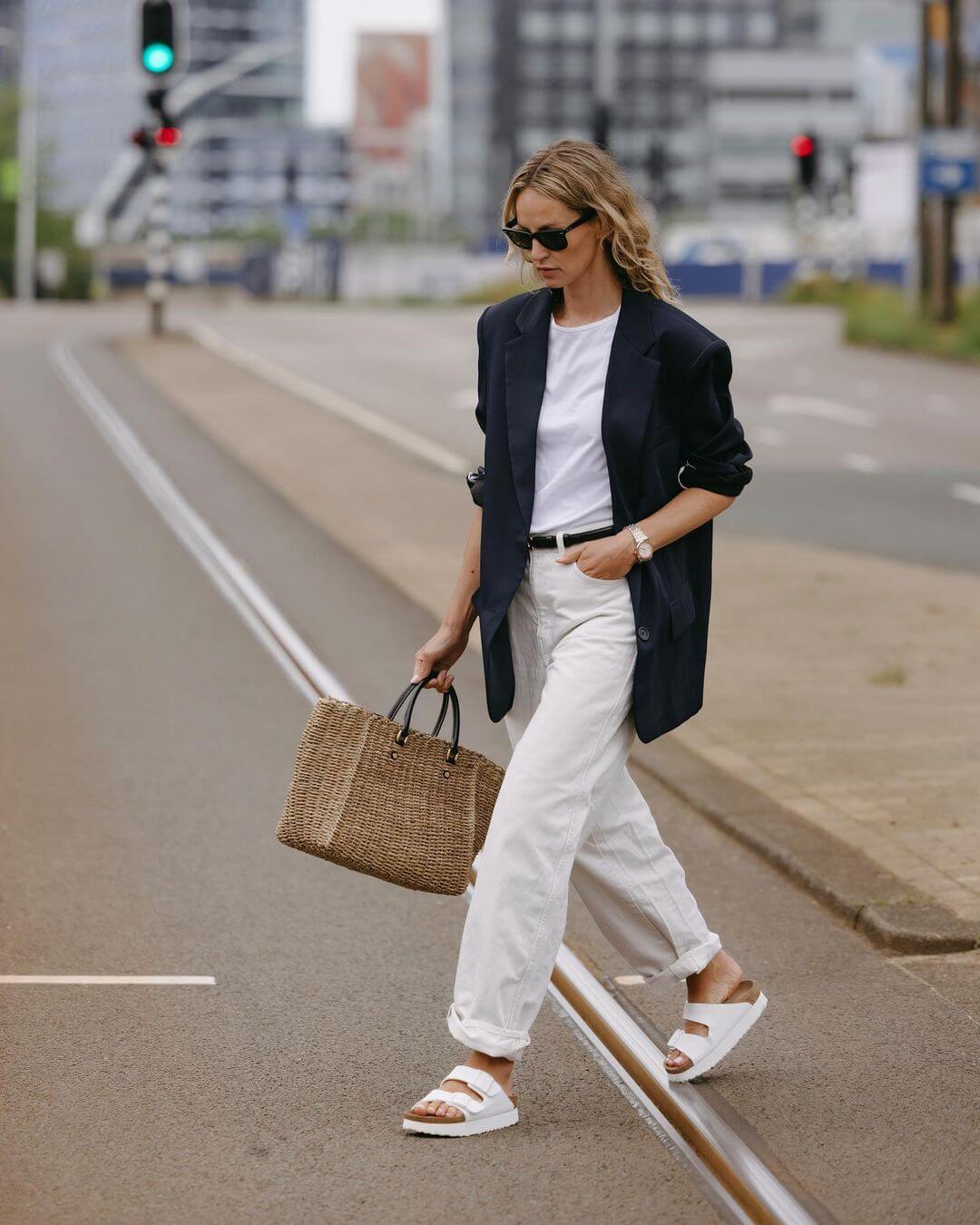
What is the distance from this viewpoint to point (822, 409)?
26609 millimetres

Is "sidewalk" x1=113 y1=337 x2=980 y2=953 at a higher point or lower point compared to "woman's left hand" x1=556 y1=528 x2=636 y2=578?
lower

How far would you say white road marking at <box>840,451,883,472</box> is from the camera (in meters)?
20.2

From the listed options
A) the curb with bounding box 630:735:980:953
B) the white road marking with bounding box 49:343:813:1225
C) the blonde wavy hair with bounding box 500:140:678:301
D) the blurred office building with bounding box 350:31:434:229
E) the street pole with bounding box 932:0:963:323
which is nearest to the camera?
the white road marking with bounding box 49:343:813:1225

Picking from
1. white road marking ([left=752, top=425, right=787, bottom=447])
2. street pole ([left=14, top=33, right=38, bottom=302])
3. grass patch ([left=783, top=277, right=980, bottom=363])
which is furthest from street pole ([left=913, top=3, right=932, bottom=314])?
street pole ([left=14, top=33, right=38, bottom=302])

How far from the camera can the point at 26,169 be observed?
77812 millimetres

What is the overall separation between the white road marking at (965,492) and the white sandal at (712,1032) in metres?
13.4

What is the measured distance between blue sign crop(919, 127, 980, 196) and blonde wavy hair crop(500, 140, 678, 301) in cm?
3218

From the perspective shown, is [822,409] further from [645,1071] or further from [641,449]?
[641,449]

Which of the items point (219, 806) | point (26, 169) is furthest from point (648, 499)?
point (26, 169)

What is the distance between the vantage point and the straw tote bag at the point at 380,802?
432cm

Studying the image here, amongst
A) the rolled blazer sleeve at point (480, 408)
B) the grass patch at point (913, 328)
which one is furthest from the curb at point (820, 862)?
the grass patch at point (913, 328)

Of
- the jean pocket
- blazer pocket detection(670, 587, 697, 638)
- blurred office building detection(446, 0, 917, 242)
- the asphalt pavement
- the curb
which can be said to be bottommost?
the asphalt pavement

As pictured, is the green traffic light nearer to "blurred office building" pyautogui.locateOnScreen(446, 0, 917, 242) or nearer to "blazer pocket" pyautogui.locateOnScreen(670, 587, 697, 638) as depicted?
"blazer pocket" pyautogui.locateOnScreen(670, 587, 697, 638)

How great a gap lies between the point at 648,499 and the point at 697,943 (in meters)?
0.92
